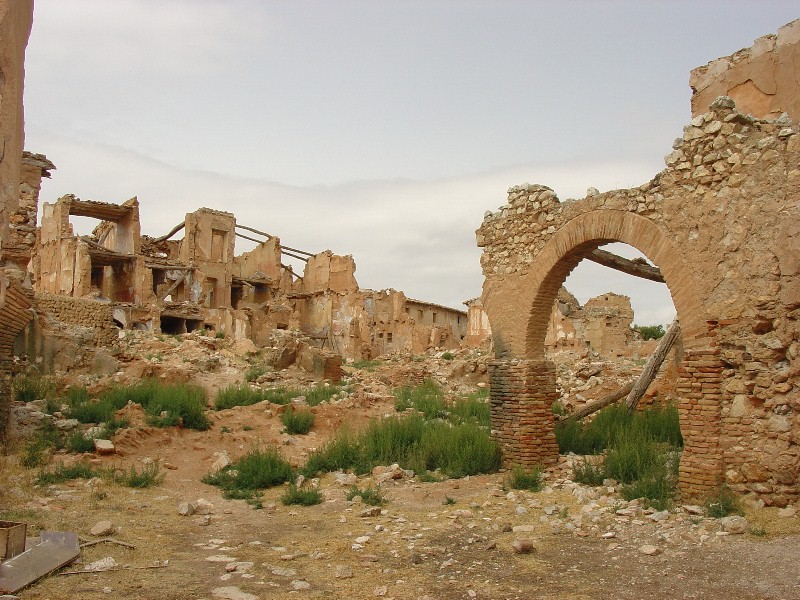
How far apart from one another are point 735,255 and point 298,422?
847 cm

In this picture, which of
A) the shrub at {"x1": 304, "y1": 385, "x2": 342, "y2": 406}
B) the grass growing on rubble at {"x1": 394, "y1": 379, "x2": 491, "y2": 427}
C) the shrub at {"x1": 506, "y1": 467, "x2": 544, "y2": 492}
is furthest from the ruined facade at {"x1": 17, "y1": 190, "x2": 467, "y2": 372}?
the shrub at {"x1": 506, "y1": 467, "x2": 544, "y2": 492}

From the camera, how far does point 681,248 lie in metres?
8.37

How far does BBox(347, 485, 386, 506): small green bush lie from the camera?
29.2 ft

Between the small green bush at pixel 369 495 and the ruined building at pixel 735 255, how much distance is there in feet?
11.7

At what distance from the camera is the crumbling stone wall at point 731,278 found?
7406mm

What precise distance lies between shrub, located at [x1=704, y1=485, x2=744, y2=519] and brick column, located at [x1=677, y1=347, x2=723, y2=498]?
96 mm

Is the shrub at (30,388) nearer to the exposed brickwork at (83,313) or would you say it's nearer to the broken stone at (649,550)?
A: the exposed brickwork at (83,313)

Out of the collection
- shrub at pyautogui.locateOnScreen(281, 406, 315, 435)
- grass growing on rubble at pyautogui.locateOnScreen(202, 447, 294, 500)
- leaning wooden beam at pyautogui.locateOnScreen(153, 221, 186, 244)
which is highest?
leaning wooden beam at pyautogui.locateOnScreen(153, 221, 186, 244)

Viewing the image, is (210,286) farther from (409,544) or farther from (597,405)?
(409,544)

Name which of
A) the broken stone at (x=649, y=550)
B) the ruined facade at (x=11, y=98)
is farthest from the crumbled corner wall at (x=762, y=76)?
the ruined facade at (x=11, y=98)

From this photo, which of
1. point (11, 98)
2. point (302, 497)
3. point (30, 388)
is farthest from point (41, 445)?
point (11, 98)

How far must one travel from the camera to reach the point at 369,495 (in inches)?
353

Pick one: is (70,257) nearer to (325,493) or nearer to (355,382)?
(355,382)

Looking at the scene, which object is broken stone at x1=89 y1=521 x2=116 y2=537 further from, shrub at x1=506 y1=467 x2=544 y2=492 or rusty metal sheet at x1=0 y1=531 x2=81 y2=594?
shrub at x1=506 y1=467 x2=544 y2=492
